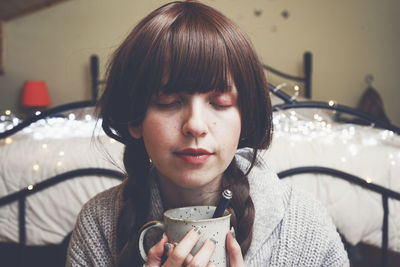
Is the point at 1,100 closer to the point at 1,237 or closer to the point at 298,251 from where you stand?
the point at 1,237

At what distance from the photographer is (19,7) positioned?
345 centimetres

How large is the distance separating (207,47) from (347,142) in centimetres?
98

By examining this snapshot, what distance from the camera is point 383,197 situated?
3.89ft

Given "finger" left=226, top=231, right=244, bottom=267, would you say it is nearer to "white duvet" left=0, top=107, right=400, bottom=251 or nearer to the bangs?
the bangs

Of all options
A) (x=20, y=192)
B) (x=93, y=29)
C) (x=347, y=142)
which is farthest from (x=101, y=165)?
(x=93, y=29)

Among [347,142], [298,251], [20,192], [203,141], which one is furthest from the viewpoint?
[347,142]

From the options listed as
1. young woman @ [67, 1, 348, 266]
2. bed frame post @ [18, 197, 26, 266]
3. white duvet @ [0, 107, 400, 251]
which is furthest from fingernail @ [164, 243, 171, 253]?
bed frame post @ [18, 197, 26, 266]

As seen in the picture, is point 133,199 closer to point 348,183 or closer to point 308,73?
point 348,183

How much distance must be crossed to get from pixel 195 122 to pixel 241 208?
0.73ft

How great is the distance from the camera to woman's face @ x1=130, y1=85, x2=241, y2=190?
0.53 m

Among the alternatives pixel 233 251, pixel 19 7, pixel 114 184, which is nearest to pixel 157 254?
pixel 233 251

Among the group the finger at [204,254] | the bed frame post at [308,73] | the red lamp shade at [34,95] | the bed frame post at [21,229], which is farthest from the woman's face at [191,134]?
the red lamp shade at [34,95]

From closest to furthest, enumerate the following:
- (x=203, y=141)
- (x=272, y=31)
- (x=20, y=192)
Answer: (x=203, y=141)
(x=20, y=192)
(x=272, y=31)

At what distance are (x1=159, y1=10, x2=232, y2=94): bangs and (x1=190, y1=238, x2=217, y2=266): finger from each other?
0.22m
